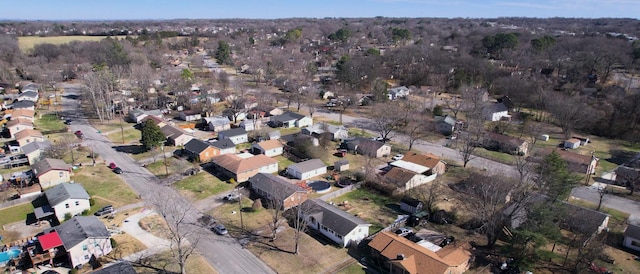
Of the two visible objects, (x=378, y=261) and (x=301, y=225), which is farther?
(x=301, y=225)

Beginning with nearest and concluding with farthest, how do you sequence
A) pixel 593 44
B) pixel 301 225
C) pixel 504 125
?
pixel 301 225
pixel 504 125
pixel 593 44

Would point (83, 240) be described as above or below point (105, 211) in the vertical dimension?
above

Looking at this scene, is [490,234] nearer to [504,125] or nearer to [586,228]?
[586,228]

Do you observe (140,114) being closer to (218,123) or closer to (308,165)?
(218,123)

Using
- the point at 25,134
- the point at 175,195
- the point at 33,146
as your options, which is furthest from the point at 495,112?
the point at 25,134

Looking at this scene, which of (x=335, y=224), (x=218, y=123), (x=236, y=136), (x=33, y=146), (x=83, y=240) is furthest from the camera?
(x=218, y=123)

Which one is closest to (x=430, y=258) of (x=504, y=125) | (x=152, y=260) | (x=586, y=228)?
(x=586, y=228)
